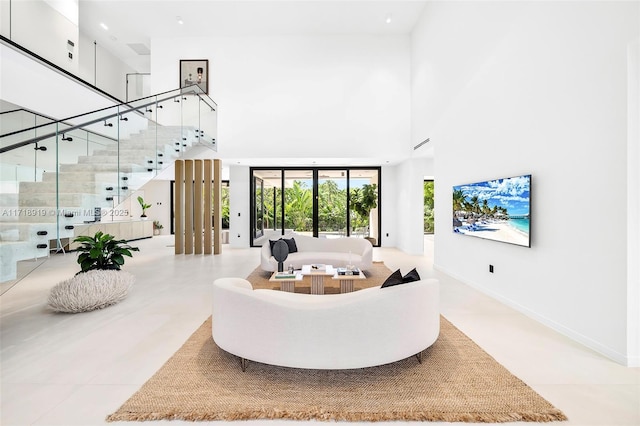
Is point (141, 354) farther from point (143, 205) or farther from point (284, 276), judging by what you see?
point (143, 205)

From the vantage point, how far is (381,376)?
2.49 m

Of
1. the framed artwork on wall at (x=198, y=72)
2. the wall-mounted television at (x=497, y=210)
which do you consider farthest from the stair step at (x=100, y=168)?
the wall-mounted television at (x=497, y=210)

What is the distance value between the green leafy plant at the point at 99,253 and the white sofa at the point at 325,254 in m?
2.30

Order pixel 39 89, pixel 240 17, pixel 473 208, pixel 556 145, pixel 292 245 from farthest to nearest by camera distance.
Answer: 1. pixel 240 17
2. pixel 292 245
3. pixel 39 89
4. pixel 473 208
5. pixel 556 145

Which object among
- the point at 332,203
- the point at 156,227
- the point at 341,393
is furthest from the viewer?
the point at 156,227

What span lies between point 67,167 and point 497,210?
5.96m

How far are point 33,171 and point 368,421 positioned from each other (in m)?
4.62

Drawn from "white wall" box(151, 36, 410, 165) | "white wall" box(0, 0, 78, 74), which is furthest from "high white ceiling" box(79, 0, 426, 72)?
"white wall" box(0, 0, 78, 74)

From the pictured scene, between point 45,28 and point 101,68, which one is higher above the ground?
point 101,68

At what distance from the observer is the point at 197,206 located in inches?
367

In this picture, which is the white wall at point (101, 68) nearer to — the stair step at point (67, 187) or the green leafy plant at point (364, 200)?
the stair step at point (67, 187)

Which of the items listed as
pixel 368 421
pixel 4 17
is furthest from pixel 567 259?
pixel 4 17

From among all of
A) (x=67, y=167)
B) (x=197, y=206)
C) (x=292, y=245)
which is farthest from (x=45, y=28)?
(x=292, y=245)

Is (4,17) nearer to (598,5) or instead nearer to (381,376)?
(381,376)
